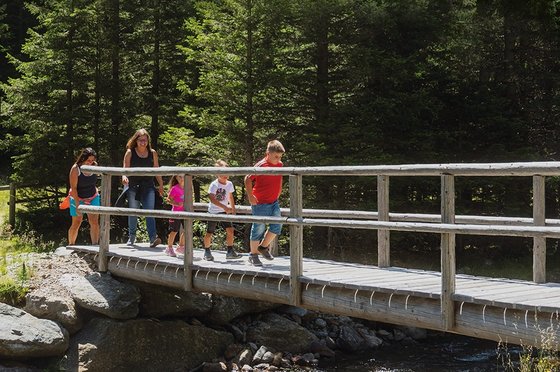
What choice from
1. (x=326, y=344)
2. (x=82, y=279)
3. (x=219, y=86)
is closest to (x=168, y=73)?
(x=219, y=86)

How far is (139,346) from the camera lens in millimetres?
11820

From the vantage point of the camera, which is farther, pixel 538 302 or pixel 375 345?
pixel 375 345

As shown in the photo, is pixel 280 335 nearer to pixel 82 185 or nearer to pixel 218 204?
pixel 82 185

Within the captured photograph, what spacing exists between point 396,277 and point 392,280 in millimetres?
310

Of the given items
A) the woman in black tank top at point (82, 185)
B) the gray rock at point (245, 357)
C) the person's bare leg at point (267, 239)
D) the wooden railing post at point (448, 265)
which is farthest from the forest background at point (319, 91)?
the wooden railing post at point (448, 265)

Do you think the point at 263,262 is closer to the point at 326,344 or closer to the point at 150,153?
the point at 150,153

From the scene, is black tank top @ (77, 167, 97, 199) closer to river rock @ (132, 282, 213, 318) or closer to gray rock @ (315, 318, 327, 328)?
river rock @ (132, 282, 213, 318)

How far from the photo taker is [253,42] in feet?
67.5

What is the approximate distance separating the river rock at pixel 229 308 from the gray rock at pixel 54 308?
3360mm

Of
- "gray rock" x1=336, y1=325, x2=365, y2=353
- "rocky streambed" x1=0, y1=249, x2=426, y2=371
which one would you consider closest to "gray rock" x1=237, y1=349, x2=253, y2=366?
"rocky streambed" x1=0, y1=249, x2=426, y2=371

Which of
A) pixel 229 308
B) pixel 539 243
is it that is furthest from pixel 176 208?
pixel 539 243

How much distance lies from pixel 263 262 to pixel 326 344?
222 inches

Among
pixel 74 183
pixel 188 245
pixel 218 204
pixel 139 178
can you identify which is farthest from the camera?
pixel 74 183

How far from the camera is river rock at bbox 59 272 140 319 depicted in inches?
447
